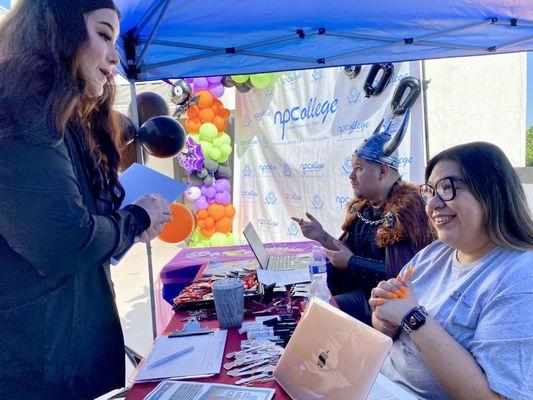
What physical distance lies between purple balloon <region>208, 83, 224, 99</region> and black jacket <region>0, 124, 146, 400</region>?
4.47 m

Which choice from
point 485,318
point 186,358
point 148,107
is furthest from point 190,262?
point 485,318

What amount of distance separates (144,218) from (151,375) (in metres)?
0.40

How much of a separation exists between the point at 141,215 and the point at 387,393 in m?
0.74

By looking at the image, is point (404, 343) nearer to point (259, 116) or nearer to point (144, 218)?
point (144, 218)

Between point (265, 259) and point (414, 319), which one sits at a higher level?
point (414, 319)

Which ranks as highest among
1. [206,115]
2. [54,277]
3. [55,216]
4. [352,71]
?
[352,71]

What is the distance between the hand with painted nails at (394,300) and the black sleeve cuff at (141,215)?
2.12 feet

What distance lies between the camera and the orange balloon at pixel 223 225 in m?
5.52

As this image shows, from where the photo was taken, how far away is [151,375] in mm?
930

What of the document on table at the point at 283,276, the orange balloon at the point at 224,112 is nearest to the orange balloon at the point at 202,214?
the orange balloon at the point at 224,112

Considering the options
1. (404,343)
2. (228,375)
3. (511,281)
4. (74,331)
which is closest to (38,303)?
(74,331)

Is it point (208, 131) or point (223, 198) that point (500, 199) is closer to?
point (208, 131)

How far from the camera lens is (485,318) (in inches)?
35.1

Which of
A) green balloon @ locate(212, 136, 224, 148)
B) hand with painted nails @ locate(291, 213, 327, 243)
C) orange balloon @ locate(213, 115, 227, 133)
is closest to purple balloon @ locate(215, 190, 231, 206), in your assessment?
green balloon @ locate(212, 136, 224, 148)
